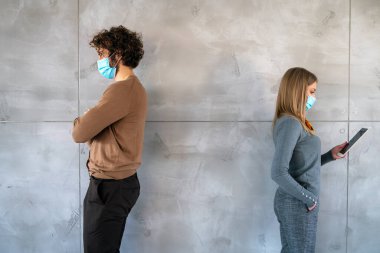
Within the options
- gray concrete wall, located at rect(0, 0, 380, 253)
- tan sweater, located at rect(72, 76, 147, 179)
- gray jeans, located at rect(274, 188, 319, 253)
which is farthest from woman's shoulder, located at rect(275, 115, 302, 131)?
tan sweater, located at rect(72, 76, 147, 179)

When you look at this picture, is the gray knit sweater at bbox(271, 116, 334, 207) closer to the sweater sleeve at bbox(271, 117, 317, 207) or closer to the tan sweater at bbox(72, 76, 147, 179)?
the sweater sleeve at bbox(271, 117, 317, 207)

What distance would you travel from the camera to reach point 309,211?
5.26 feet

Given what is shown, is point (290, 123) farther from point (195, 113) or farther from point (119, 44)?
point (119, 44)

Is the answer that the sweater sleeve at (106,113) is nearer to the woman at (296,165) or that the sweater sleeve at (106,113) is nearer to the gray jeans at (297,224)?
the woman at (296,165)

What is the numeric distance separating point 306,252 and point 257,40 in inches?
54.4

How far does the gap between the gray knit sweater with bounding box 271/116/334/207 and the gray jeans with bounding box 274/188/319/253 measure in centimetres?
6

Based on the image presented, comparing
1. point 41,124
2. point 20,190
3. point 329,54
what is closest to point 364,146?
point 329,54

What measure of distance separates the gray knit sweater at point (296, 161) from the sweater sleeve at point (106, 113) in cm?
79

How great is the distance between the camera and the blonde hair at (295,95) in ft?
5.36

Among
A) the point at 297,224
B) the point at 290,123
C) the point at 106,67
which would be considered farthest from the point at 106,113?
the point at 297,224

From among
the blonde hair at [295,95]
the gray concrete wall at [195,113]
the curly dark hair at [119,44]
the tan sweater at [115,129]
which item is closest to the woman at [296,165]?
the blonde hair at [295,95]

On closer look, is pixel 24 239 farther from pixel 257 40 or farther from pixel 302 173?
pixel 257 40

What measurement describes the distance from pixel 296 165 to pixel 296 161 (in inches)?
0.9

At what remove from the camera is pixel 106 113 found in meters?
1.50
